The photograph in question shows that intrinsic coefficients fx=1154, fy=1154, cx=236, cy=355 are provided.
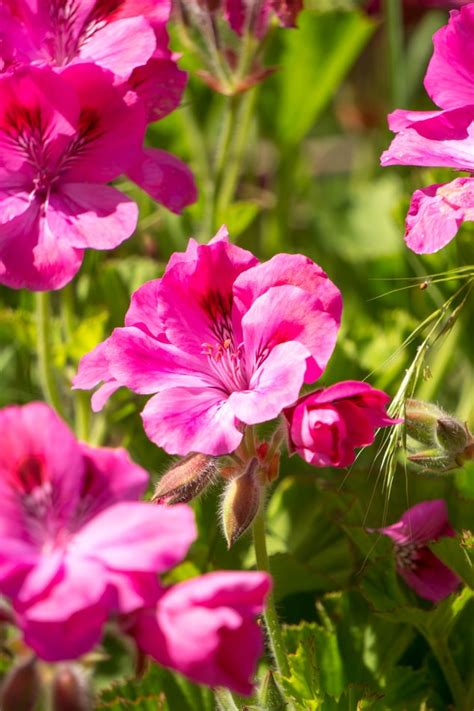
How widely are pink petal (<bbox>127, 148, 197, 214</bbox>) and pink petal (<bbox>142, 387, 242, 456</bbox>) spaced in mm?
220

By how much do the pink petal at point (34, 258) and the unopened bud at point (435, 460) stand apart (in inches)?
9.8

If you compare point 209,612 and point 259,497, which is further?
point 259,497

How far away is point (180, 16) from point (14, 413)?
63cm

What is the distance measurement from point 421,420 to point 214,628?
28 centimetres

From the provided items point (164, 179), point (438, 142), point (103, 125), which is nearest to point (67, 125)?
point (103, 125)

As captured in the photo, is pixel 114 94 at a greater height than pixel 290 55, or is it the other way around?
pixel 114 94

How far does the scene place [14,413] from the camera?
509mm

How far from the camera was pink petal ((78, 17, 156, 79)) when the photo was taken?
744mm

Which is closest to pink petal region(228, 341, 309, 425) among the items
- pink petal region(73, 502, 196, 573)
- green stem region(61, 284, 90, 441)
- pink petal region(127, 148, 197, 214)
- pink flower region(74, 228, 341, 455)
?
pink flower region(74, 228, 341, 455)

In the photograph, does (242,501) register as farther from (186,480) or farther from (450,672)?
(450,672)

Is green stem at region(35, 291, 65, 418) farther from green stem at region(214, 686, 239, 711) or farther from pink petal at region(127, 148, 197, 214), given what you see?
green stem at region(214, 686, 239, 711)

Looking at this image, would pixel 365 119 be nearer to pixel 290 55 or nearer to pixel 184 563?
pixel 290 55

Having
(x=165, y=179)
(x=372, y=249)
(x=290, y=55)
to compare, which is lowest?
(x=372, y=249)

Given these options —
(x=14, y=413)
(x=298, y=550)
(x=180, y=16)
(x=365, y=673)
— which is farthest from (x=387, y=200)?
(x=14, y=413)
